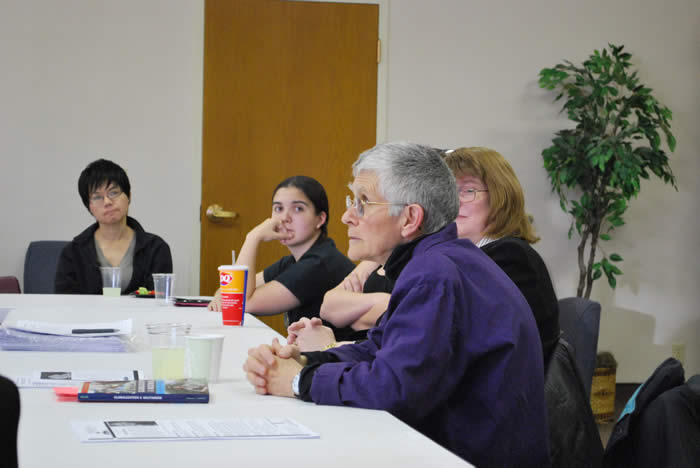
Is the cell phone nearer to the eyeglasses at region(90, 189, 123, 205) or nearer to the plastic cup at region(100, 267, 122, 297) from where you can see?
the plastic cup at region(100, 267, 122, 297)

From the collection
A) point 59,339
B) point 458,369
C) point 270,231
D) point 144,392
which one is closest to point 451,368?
point 458,369

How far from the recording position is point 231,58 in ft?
15.1

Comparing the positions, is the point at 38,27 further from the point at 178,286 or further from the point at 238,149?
the point at 178,286

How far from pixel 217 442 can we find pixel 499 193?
1.45 m

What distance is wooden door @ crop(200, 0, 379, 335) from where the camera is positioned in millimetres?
4590

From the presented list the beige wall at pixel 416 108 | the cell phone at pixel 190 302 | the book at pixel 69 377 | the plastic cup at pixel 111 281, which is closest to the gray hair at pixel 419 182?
the book at pixel 69 377

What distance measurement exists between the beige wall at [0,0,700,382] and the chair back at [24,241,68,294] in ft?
0.42

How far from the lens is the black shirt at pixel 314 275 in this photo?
270 centimetres

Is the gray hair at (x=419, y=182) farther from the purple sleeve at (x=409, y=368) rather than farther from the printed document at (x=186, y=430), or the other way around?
the printed document at (x=186, y=430)

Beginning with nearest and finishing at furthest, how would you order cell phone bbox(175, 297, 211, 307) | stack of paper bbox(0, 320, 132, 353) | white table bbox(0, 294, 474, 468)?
1. white table bbox(0, 294, 474, 468)
2. stack of paper bbox(0, 320, 132, 353)
3. cell phone bbox(175, 297, 211, 307)

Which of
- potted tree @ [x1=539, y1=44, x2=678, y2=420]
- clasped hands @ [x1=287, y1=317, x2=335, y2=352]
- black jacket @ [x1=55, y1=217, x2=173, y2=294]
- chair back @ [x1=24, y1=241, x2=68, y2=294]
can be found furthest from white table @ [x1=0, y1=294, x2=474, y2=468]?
potted tree @ [x1=539, y1=44, x2=678, y2=420]

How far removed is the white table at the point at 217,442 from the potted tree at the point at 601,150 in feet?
10.8

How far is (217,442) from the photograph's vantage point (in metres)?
1.01

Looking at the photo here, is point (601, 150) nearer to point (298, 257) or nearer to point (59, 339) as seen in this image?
point (298, 257)
